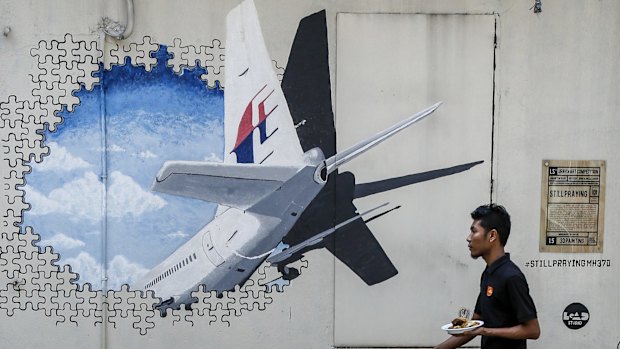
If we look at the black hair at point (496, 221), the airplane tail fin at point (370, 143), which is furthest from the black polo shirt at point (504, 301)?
the airplane tail fin at point (370, 143)

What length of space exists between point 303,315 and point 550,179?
188 cm

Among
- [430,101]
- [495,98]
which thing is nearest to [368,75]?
[430,101]

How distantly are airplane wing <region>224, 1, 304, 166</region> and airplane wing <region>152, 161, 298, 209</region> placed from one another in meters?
0.08

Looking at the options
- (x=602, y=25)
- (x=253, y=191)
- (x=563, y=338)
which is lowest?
(x=563, y=338)

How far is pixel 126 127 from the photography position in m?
4.87

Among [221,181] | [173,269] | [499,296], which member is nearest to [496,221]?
[499,296]

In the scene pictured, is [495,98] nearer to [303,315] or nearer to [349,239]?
[349,239]

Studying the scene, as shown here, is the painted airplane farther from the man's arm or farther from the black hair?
the man's arm

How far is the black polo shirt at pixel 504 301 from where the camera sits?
11.2ft

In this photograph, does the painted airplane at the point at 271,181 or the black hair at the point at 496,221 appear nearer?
the black hair at the point at 496,221

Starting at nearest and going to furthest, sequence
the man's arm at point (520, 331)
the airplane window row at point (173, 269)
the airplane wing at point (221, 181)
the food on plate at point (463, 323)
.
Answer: the man's arm at point (520, 331), the food on plate at point (463, 323), the airplane wing at point (221, 181), the airplane window row at point (173, 269)

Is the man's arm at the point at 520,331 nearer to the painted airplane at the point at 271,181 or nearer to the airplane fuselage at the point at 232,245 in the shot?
the painted airplane at the point at 271,181

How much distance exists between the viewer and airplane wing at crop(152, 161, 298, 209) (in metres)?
4.84

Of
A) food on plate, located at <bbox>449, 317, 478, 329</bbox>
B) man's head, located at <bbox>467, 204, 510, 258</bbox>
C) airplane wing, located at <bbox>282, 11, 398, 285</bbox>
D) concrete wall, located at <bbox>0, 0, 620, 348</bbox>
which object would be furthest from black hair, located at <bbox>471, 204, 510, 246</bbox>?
airplane wing, located at <bbox>282, 11, 398, 285</bbox>
